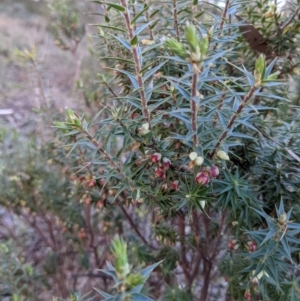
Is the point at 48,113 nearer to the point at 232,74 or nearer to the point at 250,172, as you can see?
the point at 232,74

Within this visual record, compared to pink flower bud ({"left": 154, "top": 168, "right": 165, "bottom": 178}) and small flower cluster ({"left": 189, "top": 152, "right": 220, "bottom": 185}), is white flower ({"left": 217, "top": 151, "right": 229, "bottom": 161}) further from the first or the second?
pink flower bud ({"left": 154, "top": 168, "right": 165, "bottom": 178})

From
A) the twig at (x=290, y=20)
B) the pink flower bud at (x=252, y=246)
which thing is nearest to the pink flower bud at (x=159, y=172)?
the pink flower bud at (x=252, y=246)

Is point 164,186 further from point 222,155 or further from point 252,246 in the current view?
point 252,246

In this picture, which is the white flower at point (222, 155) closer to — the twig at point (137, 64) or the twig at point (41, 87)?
the twig at point (137, 64)

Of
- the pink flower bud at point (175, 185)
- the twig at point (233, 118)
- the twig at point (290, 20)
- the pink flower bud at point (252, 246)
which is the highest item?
the twig at point (290, 20)

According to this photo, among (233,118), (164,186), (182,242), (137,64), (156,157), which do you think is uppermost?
(137,64)

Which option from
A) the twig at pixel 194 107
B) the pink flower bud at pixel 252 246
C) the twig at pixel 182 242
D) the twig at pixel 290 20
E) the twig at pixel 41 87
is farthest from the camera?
the twig at pixel 41 87

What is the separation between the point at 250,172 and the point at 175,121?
31cm

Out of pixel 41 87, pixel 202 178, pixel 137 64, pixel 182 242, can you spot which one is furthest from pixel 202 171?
pixel 41 87

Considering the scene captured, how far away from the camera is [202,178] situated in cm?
87

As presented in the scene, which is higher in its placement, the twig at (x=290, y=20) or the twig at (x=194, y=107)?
the twig at (x=290, y=20)

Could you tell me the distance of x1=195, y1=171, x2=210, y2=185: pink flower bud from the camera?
0.87 meters

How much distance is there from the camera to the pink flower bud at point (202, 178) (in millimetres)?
867

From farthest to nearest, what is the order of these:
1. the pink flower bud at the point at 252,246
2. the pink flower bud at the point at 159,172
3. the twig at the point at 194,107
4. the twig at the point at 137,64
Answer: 1. the pink flower bud at the point at 252,246
2. the pink flower bud at the point at 159,172
3. the twig at the point at 137,64
4. the twig at the point at 194,107
